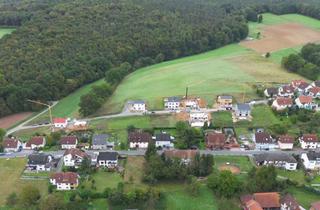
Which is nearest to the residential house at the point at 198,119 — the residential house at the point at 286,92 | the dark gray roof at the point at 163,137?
the dark gray roof at the point at 163,137

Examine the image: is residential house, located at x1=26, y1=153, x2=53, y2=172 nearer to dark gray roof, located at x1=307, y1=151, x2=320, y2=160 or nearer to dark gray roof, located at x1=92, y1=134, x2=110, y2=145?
dark gray roof, located at x1=92, y1=134, x2=110, y2=145

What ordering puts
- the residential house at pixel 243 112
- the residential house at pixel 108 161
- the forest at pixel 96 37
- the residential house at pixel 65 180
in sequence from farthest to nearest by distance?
1. the forest at pixel 96 37
2. the residential house at pixel 243 112
3. the residential house at pixel 108 161
4. the residential house at pixel 65 180

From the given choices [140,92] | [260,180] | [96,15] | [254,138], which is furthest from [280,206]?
[96,15]

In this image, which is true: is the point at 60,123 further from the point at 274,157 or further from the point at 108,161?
the point at 274,157

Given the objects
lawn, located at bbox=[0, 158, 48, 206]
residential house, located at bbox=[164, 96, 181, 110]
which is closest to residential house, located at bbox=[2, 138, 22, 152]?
lawn, located at bbox=[0, 158, 48, 206]

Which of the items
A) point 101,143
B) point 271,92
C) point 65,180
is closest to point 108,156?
point 101,143

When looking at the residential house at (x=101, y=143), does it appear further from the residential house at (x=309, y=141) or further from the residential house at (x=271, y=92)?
the residential house at (x=271, y=92)
